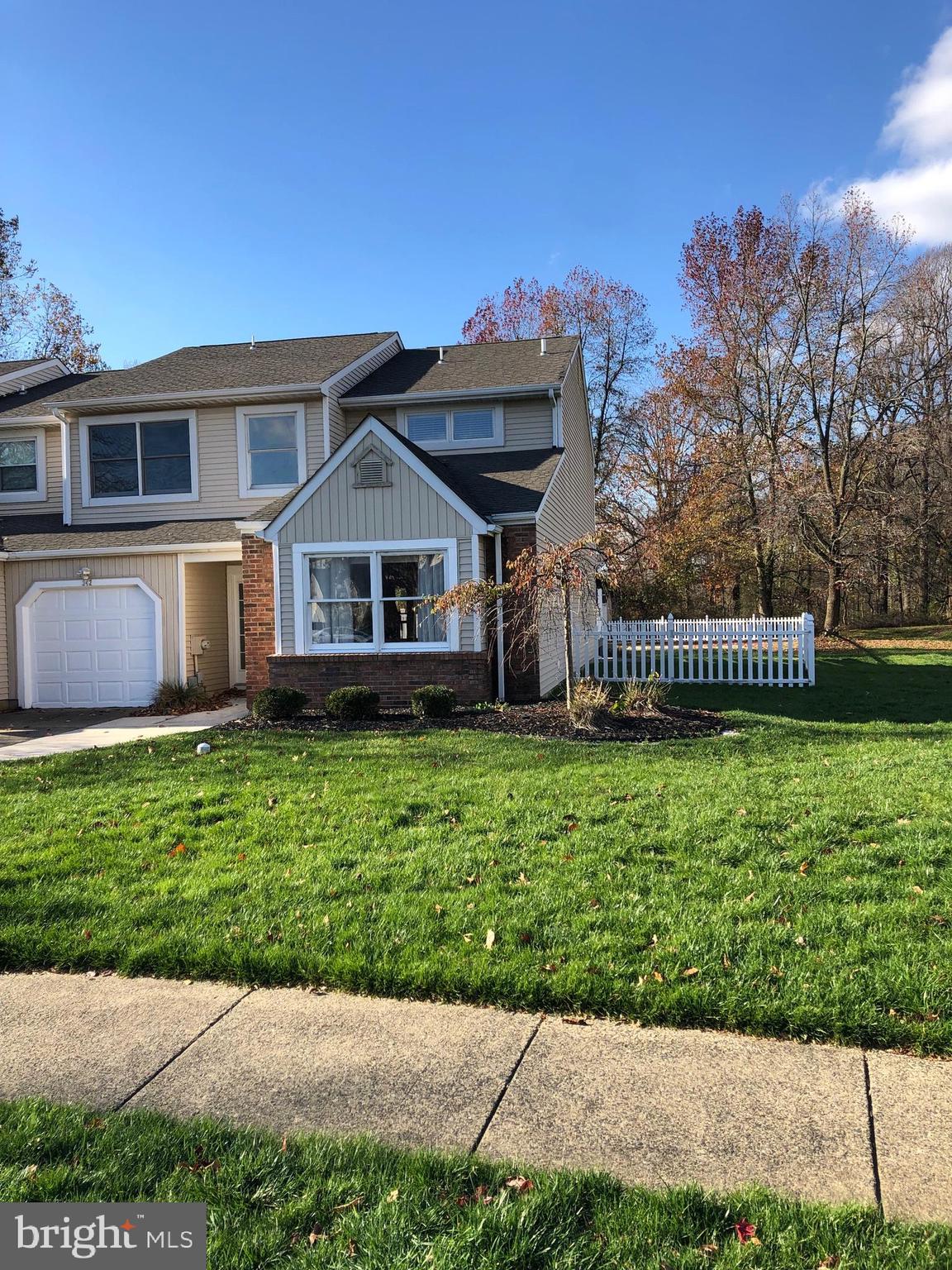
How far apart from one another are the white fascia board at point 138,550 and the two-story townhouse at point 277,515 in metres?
0.03

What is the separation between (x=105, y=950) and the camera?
14.8 ft

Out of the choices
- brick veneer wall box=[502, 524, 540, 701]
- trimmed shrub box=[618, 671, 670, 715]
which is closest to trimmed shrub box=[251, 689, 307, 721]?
brick veneer wall box=[502, 524, 540, 701]

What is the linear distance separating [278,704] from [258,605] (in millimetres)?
2430

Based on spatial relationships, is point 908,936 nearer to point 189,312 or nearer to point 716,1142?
point 716,1142

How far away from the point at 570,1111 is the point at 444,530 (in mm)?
10522

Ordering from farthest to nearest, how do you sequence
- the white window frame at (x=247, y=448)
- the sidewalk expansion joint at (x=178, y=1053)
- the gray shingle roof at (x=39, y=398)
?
the gray shingle roof at (x=39, y=398) < the white window frame at (x=247, y=448) < the sidewalk expansion joint at (x=178, y=1053)

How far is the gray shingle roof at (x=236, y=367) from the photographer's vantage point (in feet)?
51.5

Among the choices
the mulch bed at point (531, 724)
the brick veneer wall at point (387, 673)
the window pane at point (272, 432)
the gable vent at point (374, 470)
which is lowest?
the mulch bed at point (531, 724)

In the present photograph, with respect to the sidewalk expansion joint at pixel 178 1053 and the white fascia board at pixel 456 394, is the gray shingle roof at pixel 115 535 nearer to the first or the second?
the white fascia board at pixel 456 394

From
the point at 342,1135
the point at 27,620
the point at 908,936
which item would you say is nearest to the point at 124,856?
the point at 342,1135

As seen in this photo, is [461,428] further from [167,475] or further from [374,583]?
[167,475]

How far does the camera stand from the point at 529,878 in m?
5.24

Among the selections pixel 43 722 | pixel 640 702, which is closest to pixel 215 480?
pixel 43 722

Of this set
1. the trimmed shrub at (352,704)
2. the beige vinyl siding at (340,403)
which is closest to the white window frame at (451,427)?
the beige vinyl siding at (340,403)
